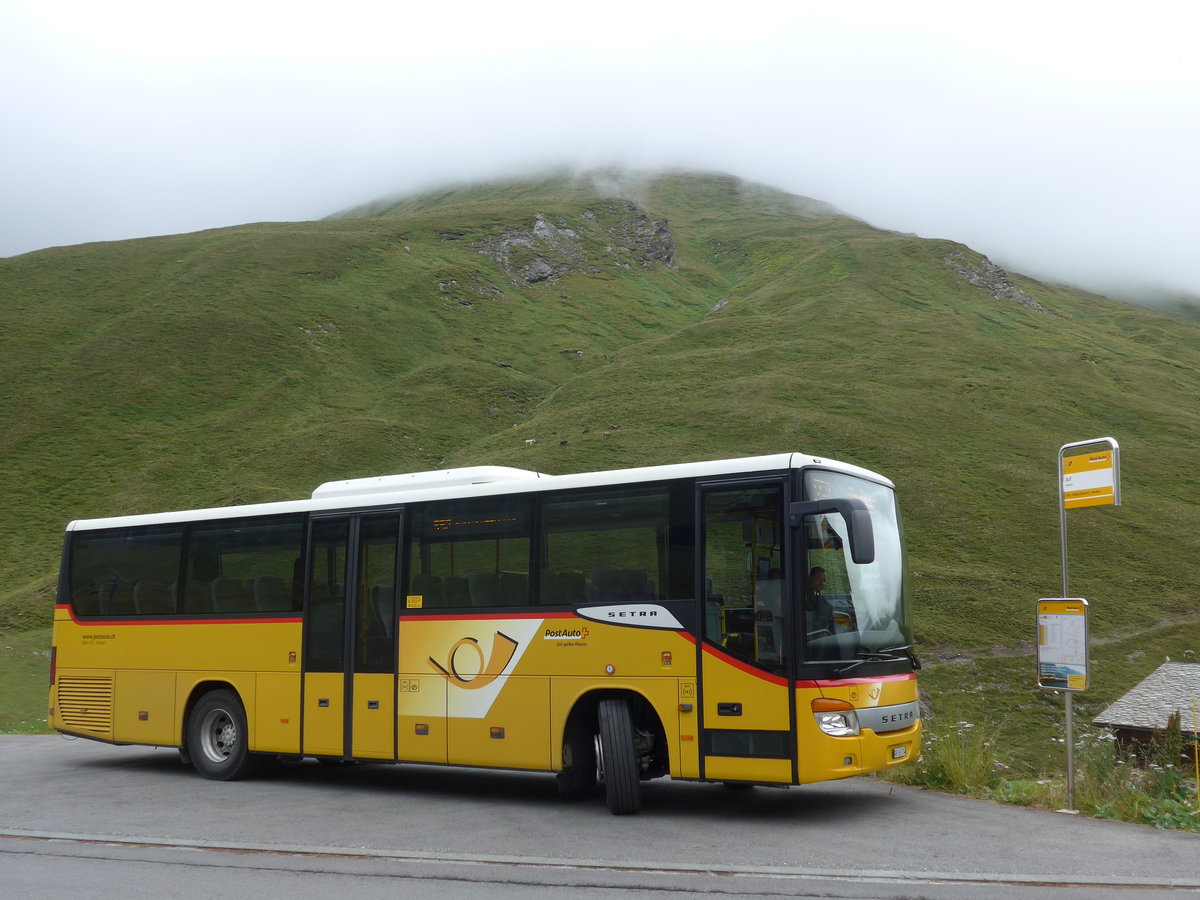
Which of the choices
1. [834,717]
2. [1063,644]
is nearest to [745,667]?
[834,717]

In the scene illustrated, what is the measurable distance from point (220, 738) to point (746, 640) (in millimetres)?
8123

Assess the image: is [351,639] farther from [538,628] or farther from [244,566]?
[538,628]

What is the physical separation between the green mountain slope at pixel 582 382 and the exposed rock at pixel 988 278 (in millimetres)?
399

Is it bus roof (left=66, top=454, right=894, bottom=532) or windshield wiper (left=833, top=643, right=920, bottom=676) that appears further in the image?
bus roof (left=66, top=454, right=894, bottom=532)

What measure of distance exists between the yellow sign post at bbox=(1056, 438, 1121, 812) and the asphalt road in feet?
4.37

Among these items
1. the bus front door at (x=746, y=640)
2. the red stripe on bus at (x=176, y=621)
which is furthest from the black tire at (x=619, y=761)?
the red stripe on bus at (x=176, y=621)

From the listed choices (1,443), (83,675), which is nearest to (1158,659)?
(83,675)

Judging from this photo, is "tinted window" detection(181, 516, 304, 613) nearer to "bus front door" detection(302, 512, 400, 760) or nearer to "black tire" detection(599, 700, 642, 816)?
"bus front door" detection(302, 512, 400, 760)

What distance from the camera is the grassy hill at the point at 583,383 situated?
126 feet

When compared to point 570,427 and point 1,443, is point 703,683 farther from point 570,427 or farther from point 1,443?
point 1,443

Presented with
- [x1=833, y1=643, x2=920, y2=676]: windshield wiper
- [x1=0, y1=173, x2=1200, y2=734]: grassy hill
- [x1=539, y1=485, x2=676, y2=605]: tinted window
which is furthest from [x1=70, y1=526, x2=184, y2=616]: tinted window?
[x1=0, y1=173, x2=1200, y2=734]: grassy hill

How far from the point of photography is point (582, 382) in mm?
62031

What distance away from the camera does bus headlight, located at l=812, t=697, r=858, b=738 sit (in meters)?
9.82

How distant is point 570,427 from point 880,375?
19.0 m
